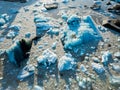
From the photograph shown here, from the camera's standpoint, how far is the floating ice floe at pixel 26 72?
239 cm

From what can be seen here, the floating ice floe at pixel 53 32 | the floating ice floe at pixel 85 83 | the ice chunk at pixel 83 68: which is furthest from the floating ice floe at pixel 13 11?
the floating ice floe at pixel 85 83

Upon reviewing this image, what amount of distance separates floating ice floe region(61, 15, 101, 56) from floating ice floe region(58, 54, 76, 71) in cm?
23

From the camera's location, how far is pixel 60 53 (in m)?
2.75

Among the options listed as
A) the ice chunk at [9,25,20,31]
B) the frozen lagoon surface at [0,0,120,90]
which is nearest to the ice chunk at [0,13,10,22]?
the frozen lagoon surface at [0,0,120,90]

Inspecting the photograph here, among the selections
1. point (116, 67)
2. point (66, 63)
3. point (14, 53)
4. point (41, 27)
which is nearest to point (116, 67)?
point (116, 67)

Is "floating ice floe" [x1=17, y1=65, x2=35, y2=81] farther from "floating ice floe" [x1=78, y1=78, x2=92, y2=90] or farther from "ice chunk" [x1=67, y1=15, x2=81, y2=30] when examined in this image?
"ice chunk" [x1=67, y1=15, x2=81, y2=30]

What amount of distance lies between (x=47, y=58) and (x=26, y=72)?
1.11 ft

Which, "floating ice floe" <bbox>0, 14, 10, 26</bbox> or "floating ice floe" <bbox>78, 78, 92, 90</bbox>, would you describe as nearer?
"floating ice floe" <bbox>78, 78, 92, 90</bbox>

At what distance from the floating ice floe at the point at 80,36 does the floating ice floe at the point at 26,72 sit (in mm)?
625

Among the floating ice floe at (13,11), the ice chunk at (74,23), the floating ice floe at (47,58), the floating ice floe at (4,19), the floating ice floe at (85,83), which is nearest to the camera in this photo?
the floating ice floe at (85,83)

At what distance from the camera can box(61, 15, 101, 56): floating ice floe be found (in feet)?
9.26

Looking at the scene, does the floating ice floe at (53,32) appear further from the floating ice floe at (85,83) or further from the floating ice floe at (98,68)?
the floating ice floe at (85,83)

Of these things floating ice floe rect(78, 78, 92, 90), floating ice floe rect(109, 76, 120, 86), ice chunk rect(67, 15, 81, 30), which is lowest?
floating ice floe rect(109, 76, 120, 86)

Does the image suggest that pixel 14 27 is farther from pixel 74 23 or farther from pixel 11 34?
pixel 74 23
